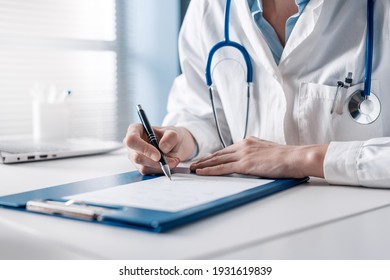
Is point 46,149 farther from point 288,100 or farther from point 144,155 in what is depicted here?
point 288,100

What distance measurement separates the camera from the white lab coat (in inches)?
40.8

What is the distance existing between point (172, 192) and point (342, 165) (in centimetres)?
30

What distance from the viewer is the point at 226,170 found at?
0.89 m

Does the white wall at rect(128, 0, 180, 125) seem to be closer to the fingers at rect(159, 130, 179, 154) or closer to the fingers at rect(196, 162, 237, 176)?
the fingers at rect(159, 130, 179, 154)

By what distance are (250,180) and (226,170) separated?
63mm

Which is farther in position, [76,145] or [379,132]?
[76,145]

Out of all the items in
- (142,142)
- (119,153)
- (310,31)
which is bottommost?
(119,153)

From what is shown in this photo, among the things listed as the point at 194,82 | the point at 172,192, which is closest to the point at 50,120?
the point at 194,82

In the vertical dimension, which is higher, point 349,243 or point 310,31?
point 310,31

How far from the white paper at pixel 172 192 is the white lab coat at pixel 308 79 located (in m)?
0.19

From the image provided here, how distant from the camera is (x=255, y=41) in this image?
1.15 meters

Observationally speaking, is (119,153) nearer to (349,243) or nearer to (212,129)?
(212,129)

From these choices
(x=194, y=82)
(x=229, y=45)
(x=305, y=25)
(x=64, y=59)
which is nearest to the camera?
(x=305, y=25)
